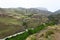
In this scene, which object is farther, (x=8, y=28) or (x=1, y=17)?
(x=1, y=17)

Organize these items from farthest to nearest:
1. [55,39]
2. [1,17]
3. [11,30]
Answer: [1,17], [11,30], [55,39]

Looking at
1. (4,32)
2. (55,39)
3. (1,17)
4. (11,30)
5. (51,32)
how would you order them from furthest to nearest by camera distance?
(1,17) < (11,30) < (4,32) < (51,32) < (55,39)

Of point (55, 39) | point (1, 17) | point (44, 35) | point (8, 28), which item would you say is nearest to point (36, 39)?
point (44, 35)

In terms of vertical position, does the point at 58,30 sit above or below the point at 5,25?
above

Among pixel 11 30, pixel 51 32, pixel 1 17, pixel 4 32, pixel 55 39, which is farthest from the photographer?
pixel 1 17

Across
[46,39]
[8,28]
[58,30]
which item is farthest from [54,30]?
[8,28]

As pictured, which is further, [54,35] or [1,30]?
[1,30]

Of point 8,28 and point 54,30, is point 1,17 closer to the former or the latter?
point 8,28

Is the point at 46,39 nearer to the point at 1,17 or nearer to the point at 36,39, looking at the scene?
the point at 36,39

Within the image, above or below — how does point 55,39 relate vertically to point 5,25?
above
